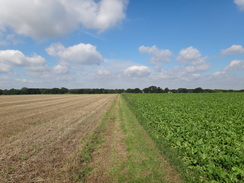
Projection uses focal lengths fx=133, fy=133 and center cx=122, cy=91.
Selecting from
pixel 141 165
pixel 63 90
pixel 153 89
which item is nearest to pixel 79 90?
pixel 63 90

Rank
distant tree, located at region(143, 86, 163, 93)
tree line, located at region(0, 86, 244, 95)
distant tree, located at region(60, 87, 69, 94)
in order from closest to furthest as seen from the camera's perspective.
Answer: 1. tree line, located at region(0, 86, 244, 95)
2. distant tree, located at region(60, 87, 69, 94)
3. distant tree, located at region(143, 86, 163, 93)

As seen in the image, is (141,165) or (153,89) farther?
(153,89)

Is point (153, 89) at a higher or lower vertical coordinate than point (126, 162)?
higher

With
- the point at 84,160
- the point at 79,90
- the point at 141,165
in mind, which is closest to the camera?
the point at 141,165

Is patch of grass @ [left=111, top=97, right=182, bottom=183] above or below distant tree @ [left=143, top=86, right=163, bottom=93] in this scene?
below

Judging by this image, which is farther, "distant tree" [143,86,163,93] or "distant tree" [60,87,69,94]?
"distant tree" [143,86,163,93]

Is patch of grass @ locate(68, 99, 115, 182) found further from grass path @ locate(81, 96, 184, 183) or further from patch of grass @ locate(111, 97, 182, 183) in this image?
patch of grass @ locate(111, 97, 182, 183)

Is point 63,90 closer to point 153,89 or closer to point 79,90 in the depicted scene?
point 79,90

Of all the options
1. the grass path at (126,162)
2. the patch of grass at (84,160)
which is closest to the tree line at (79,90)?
the grass path at (126,162)

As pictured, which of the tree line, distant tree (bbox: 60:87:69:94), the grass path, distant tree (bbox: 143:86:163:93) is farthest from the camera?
distant tree (bbox: 143:86:163:93)

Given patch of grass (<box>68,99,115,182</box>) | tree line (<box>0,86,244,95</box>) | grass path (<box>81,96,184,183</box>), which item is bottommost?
grass path (<box>81,96,184,183</box>)

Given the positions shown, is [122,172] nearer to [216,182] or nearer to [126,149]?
[126,149]

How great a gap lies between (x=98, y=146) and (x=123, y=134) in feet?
6.97


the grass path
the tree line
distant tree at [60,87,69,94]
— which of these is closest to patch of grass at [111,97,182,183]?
the grass path
